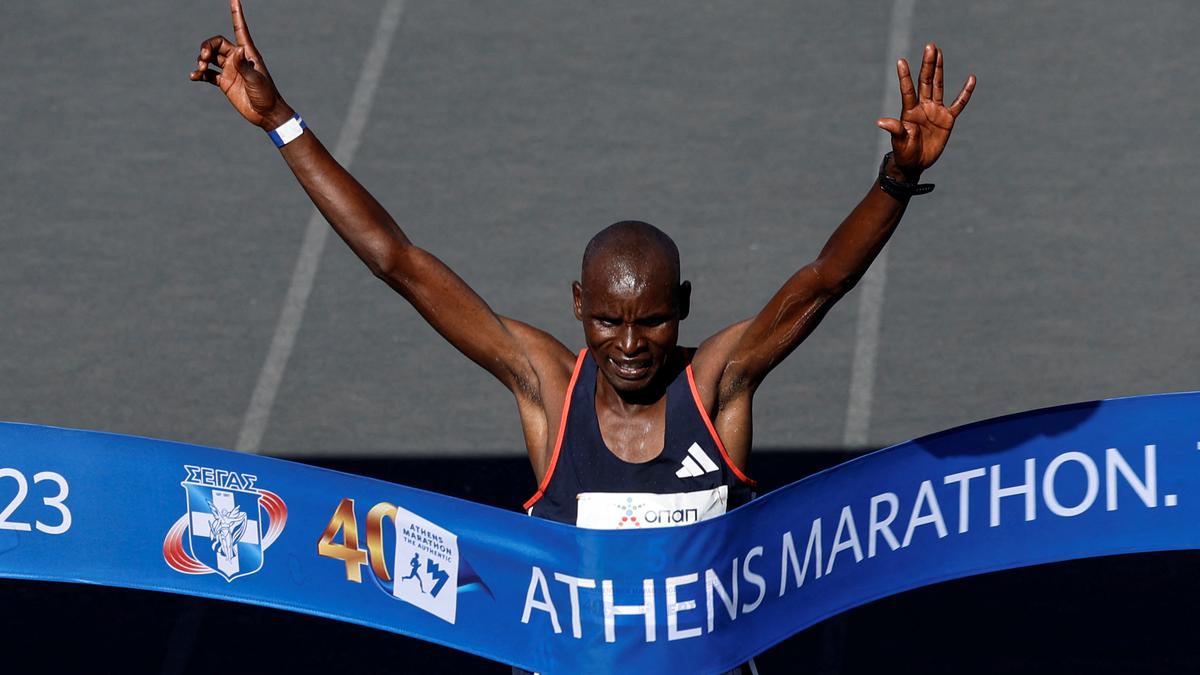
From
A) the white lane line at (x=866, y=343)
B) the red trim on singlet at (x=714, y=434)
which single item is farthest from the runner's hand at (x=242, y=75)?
the white lane line at (x=866, y=343)

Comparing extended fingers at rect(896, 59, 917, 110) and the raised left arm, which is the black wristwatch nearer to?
the raised left arm

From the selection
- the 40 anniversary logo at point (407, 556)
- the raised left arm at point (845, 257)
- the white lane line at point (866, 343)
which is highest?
the white lane line at point (866, 343)

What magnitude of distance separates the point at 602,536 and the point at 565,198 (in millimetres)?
5541

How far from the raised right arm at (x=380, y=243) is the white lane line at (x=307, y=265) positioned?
134 inches

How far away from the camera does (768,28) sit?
11.8 meters

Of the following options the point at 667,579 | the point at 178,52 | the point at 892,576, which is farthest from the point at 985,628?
the point at 178,52

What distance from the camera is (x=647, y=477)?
5.12 meters

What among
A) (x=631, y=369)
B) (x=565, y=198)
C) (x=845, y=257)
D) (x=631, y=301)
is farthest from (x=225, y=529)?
(x=565, y=198)

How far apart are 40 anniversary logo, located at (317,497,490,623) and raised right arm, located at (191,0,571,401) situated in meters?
0.55

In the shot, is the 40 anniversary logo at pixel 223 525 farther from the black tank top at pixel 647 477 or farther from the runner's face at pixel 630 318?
the runner's face at pixel 630 318

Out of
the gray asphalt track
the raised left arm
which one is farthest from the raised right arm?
the gray asphalt track

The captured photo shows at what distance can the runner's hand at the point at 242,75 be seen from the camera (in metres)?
5.12

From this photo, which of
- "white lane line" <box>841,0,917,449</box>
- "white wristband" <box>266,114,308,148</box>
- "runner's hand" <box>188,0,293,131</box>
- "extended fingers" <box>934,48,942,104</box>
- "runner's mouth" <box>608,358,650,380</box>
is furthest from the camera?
"white lane line" <box>841,0,917,449</box>

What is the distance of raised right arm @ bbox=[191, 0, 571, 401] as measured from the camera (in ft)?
17.0
